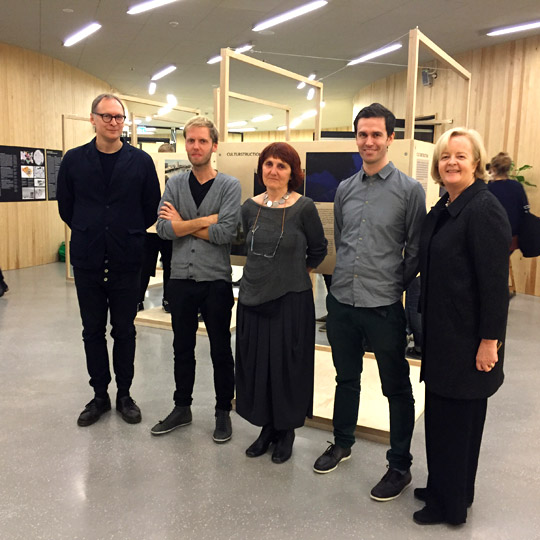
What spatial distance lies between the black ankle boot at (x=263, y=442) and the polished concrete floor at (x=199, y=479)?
50mm

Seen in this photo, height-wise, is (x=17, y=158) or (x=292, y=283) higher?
(x=17, y=158)

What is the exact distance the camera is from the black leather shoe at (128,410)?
3.05 metres

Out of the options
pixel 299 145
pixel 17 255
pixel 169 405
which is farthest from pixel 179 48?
pixel 169 405

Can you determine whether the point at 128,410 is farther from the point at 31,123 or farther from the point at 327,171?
the point at 31,123

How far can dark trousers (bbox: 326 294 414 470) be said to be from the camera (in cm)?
230

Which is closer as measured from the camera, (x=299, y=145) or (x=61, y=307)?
(x=299, y=145)

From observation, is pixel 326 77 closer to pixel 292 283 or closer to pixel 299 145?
pixel 299 145

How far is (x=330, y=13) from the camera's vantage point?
7035 mm

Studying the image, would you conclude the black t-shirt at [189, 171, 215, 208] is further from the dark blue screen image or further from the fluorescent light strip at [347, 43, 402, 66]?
the fluorescent light strip at [347, 43, 402, 66]

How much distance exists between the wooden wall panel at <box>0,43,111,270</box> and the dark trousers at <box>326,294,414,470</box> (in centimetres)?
759

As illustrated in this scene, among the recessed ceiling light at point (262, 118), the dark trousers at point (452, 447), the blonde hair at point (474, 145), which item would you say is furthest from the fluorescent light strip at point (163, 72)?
the dark trousers at point (452, 447)

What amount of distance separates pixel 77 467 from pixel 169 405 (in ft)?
2.66

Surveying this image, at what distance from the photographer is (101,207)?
2.86m

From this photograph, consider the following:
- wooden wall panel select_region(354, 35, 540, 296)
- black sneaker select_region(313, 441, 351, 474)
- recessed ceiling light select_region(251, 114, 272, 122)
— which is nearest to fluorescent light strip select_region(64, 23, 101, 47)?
wooden wall panel select_region(354, 35, 540, 296)
